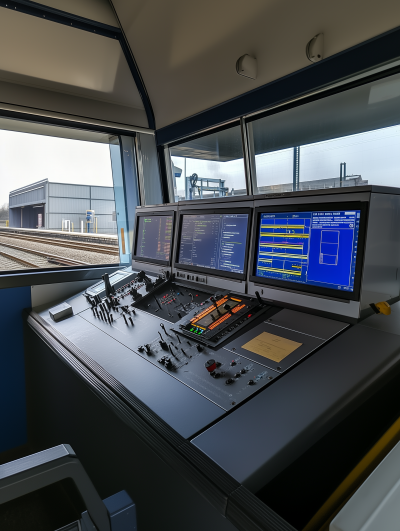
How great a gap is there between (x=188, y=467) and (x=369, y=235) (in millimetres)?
919

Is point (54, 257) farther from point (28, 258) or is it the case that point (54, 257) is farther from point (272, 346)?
point (272, 346)

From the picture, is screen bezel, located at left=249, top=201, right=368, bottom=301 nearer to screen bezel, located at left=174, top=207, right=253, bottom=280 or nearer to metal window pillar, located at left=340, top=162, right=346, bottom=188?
screen bezel, located at left=174, top=207, right=253, bottom=280

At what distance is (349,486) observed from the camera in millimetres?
840

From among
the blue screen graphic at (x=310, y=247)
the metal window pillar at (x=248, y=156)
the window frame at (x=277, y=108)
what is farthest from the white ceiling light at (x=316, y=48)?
the blue screen graphic at (x=310, y=247)

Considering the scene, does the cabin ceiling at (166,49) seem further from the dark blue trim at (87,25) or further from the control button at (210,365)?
the control button at (210,365)

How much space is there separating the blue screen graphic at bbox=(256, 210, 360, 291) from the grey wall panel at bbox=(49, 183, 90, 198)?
2051 mm

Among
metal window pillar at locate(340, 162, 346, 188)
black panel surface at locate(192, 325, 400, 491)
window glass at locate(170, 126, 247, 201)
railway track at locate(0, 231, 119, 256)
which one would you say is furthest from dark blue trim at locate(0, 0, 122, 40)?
black panel surface at locate(192, 325, 400, 491)

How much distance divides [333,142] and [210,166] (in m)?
1.14

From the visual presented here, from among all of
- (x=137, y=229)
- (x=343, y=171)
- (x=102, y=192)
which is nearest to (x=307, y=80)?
(x=343, y=171)

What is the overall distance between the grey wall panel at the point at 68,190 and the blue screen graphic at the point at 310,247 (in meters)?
2.05

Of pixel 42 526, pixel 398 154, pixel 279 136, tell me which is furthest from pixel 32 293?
pixel 398 154

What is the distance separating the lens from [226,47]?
2.21 m

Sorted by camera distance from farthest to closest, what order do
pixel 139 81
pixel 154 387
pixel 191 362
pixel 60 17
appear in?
pixel 139 81, pixel 60 17, pixel 191 362, pixel 154 387

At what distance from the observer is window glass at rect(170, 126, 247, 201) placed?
2.75 m
